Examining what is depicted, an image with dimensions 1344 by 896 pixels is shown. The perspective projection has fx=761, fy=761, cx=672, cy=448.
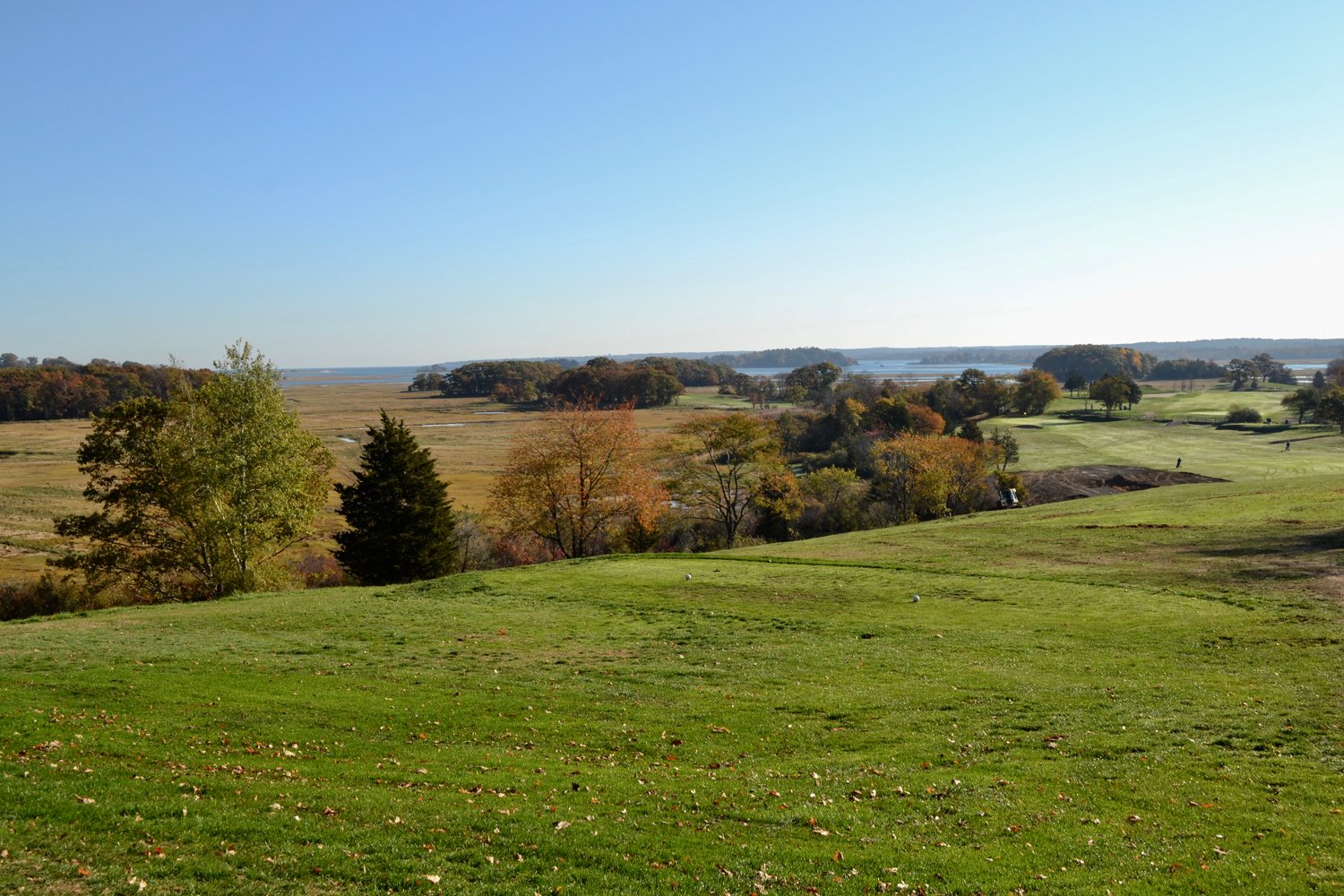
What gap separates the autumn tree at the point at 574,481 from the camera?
52562mm

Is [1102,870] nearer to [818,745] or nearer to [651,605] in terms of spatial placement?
[818,745]

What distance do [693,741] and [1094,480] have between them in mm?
82183

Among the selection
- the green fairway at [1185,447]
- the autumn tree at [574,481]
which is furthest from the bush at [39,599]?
the green fairway at [1185,447]

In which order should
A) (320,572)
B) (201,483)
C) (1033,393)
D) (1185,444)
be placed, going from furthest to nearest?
1. (1033,393)
2. (1185,444)
3. (320,572)
4. (201,483)

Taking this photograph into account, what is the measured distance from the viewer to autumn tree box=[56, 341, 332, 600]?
38.8m

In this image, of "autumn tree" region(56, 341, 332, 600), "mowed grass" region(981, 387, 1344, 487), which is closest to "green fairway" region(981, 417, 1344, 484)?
"mowed grass" region(981, 387, 1344, 487)

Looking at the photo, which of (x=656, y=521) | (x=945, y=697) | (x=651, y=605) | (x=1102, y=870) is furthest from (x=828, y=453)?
(x=1102, y=870)

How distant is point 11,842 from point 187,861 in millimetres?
2081

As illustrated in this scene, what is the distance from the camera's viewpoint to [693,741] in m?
15.2

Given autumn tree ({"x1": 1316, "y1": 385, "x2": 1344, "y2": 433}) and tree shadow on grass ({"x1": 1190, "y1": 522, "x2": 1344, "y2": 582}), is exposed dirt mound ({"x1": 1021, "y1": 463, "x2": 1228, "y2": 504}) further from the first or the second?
tree shadow on grass ({"x1": 1190, "y1": 522, "x2": 1344, "y2": 582})

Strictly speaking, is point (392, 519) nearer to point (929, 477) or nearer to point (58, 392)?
point (929, 477)

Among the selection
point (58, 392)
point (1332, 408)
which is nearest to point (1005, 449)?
point (1332, 408)

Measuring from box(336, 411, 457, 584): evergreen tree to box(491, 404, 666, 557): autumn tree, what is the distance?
1013 cm

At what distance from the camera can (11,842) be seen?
347 inches
